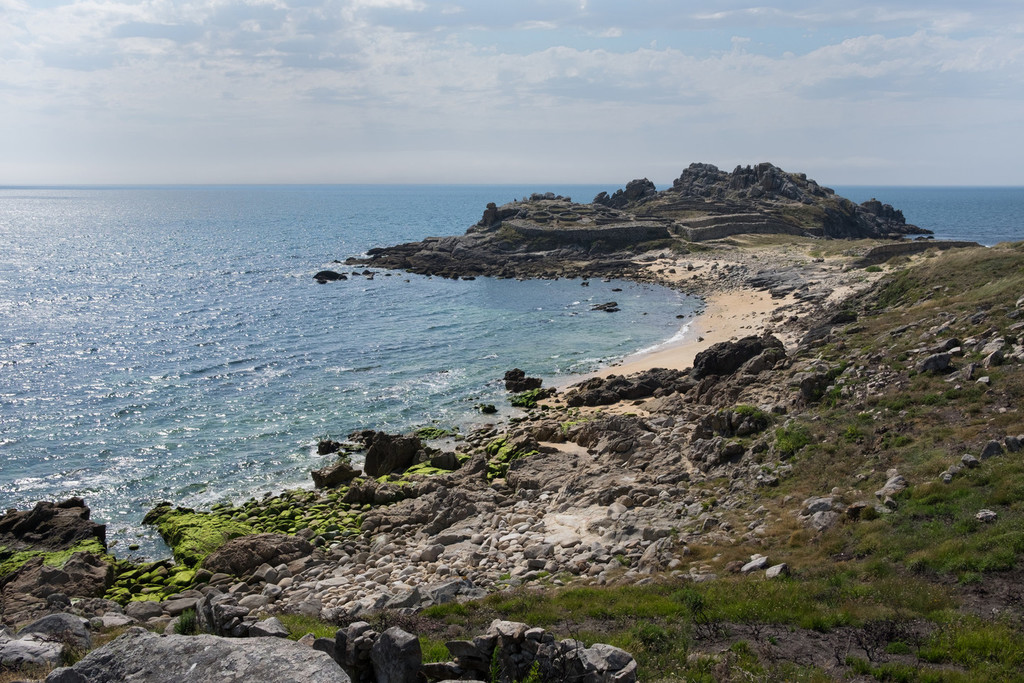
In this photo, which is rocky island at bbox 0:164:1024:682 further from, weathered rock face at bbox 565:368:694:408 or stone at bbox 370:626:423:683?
weathered rock face at bbox 565:368:694:408

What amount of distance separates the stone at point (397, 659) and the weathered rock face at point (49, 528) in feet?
65.0

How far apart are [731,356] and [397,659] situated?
28425 mm

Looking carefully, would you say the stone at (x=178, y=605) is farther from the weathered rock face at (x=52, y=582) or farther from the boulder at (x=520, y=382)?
the boulder at (x=520, y=382)

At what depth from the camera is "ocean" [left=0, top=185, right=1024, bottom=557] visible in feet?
106

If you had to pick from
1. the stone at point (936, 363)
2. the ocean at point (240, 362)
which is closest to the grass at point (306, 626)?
the ocean at point (240, 362)

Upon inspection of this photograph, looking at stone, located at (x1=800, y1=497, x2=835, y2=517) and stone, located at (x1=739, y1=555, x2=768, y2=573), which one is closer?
stone, located at (x1=739, y1=555, x2=768, y2=573)

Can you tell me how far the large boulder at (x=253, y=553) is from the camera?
22016mm

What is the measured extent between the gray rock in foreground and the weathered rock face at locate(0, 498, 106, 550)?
61.3ft

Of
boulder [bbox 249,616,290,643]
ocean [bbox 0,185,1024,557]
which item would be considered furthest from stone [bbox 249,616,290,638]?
ocean [bbox 0,185,1024,557]

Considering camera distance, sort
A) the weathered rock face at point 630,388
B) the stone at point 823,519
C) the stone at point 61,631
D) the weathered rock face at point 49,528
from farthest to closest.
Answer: the weathered rock face at point 630,388
the weathered rock face at point 49,528
the stone at point 823,519
the stone at point 61,631

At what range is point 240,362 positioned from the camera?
168 feet

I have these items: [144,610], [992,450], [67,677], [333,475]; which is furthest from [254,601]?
[992,450]

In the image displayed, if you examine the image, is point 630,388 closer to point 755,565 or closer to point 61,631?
point 755,565

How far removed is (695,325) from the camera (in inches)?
2338
